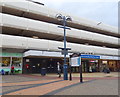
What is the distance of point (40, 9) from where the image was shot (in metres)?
24.8

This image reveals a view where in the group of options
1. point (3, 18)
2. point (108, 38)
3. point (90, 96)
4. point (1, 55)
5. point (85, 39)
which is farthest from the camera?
point (108, 38)

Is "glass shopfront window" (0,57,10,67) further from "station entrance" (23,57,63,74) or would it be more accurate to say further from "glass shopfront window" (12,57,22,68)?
"station entrance" (23,57,63,74)

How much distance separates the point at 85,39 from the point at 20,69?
45.3 feet

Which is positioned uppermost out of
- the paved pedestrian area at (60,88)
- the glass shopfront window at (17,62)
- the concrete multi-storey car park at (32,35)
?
the concrete multi-storey car park at (32,35)

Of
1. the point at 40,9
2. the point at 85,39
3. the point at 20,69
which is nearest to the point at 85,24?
the point at 85,39

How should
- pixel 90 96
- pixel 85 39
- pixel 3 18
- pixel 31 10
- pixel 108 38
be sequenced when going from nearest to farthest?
pixel 90 96 → pixel 3 18 → pixel 31 10 → pixel 85 39 → pixel 108 38

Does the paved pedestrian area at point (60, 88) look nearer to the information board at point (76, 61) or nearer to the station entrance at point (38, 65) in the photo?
the information board at point (76, 61)

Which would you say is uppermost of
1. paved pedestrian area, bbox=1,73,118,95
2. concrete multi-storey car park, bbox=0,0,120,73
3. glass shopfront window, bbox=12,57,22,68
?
concrete multi-storey car park, bbox=0,0,120,73

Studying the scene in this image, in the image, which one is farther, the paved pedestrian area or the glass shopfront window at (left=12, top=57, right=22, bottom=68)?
the glass shopfront window at (left=12, top=57, right=22, bottom=68)

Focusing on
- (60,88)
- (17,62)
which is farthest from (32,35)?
(60,88)

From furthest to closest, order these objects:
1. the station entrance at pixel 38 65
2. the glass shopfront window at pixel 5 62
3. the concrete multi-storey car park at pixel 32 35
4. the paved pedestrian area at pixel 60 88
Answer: the station entrance at pixel 38 65 → the glass shopfront window at pixel 5 62 → the concrete multi-storey car park at pixel 32 35 → the paved pedestrian area at pixel 60 88

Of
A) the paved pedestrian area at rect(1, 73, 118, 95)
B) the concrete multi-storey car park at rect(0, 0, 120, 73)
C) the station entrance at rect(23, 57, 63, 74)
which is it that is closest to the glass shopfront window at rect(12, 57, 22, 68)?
the concrete multi-storey car park at rect(0, 0, 120, 73)

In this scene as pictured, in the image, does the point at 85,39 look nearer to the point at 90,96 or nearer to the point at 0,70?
the point at 0,70

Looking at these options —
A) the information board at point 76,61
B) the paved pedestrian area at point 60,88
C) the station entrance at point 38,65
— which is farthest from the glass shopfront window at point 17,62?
the information board at point 76,61
